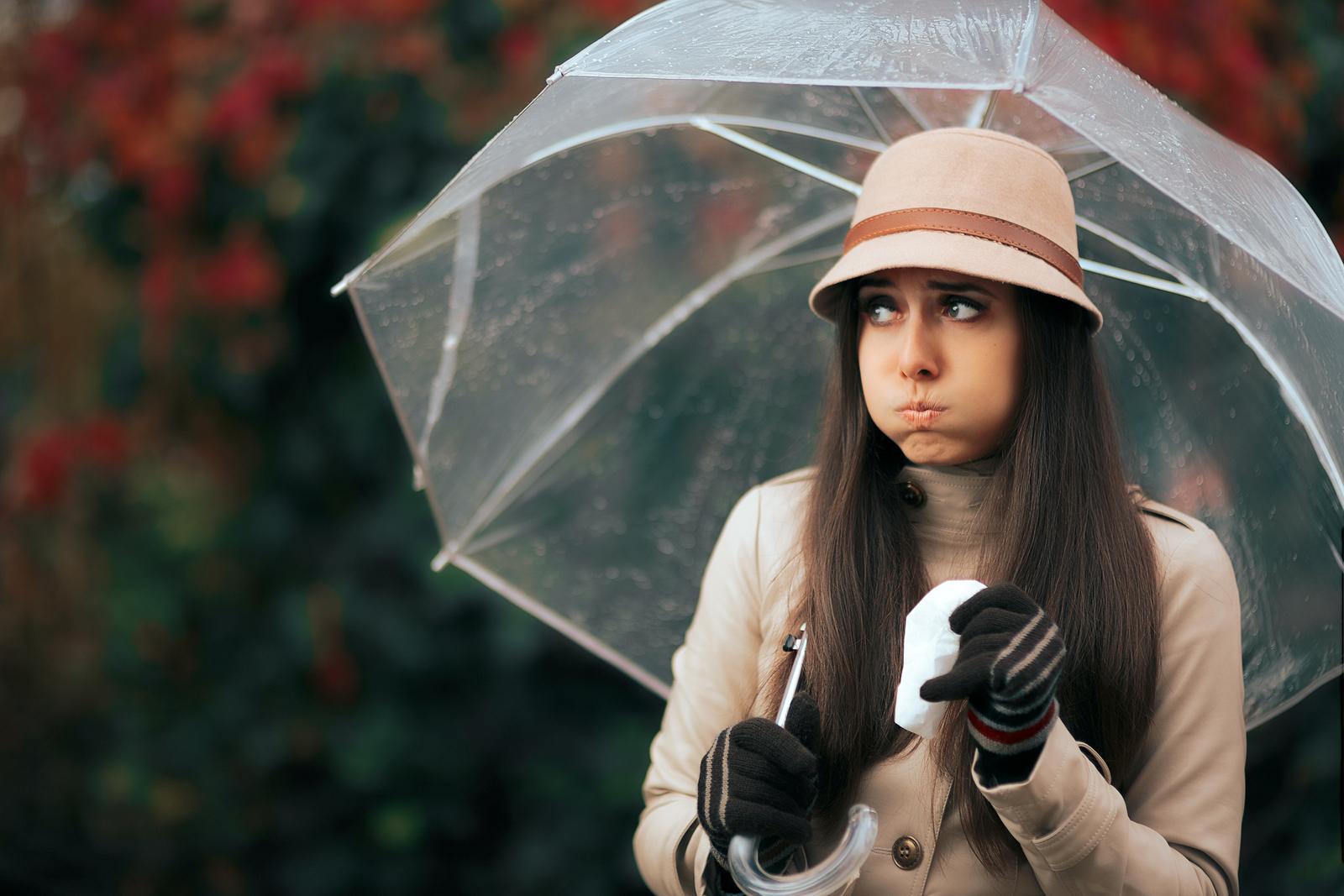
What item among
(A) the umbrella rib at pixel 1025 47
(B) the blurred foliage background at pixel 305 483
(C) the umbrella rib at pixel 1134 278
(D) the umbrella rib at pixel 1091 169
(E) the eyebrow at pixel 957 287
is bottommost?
(B) the blurred foliage background at pixel 305 483

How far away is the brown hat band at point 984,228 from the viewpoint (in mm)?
1521

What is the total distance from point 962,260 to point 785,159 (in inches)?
27.3

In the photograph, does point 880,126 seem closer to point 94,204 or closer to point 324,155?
point 324,155

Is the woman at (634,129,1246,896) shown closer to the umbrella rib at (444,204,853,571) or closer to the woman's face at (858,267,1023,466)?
the woman's face at (858,267,1023,466)

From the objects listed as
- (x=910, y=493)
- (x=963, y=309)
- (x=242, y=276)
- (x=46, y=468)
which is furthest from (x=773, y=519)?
(x=46, y=468)

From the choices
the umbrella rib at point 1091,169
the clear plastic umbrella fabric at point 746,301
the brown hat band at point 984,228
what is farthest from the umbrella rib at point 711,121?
the brown hat band at point 984,228

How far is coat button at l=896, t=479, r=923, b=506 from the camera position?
1.69 m

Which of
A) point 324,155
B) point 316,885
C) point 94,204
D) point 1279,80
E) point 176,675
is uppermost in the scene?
point 1279,80

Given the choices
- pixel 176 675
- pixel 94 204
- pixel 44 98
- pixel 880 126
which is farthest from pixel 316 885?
pixel 880 126

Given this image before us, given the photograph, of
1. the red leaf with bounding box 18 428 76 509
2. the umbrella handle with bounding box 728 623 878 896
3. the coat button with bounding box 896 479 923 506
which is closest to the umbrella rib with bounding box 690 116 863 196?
the coat button with bounding box 896 479 923 506

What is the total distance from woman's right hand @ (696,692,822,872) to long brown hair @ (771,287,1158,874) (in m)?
0.19

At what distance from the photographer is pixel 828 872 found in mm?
1380

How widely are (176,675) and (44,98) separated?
1746mm

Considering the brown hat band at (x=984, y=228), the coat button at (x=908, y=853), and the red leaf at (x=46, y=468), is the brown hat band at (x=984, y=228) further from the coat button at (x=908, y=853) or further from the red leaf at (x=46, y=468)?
the red leaf at (x=46, y=468)
